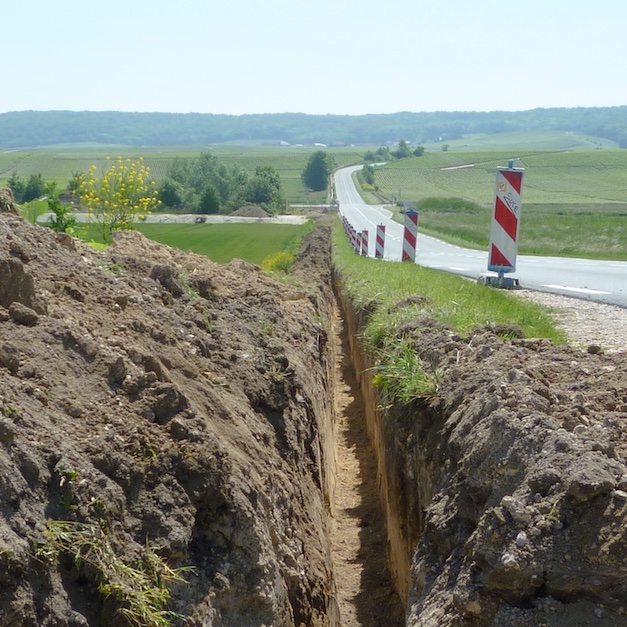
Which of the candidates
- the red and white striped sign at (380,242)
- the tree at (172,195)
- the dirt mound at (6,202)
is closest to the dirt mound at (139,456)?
the dirt mound at (6,202)

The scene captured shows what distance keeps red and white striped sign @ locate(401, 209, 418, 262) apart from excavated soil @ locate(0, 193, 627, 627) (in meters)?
14.0

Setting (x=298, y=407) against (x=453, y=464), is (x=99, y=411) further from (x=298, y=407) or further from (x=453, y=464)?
(x=298, y=407)

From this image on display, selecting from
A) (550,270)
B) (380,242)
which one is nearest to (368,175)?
(380,242)

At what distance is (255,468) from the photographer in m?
4.84

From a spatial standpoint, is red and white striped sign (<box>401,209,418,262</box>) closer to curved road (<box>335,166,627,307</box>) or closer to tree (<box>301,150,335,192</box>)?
→ curved road (<box>335,166,627,307</box>)

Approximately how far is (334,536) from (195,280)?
102 inches

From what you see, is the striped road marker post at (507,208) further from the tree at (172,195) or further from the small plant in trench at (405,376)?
the tree at (172,195)

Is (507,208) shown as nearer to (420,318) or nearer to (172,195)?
(420,318)

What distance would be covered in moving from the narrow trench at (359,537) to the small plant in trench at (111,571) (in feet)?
9.27

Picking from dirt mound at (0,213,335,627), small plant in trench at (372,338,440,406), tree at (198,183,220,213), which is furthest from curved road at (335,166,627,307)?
tree at (198,183,220,213)

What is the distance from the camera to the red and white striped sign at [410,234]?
2076 centimetres

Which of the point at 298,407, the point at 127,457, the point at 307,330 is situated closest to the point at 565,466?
the point at 127,457

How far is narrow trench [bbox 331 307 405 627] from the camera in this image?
634 cm

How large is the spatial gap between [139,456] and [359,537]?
4325mm
